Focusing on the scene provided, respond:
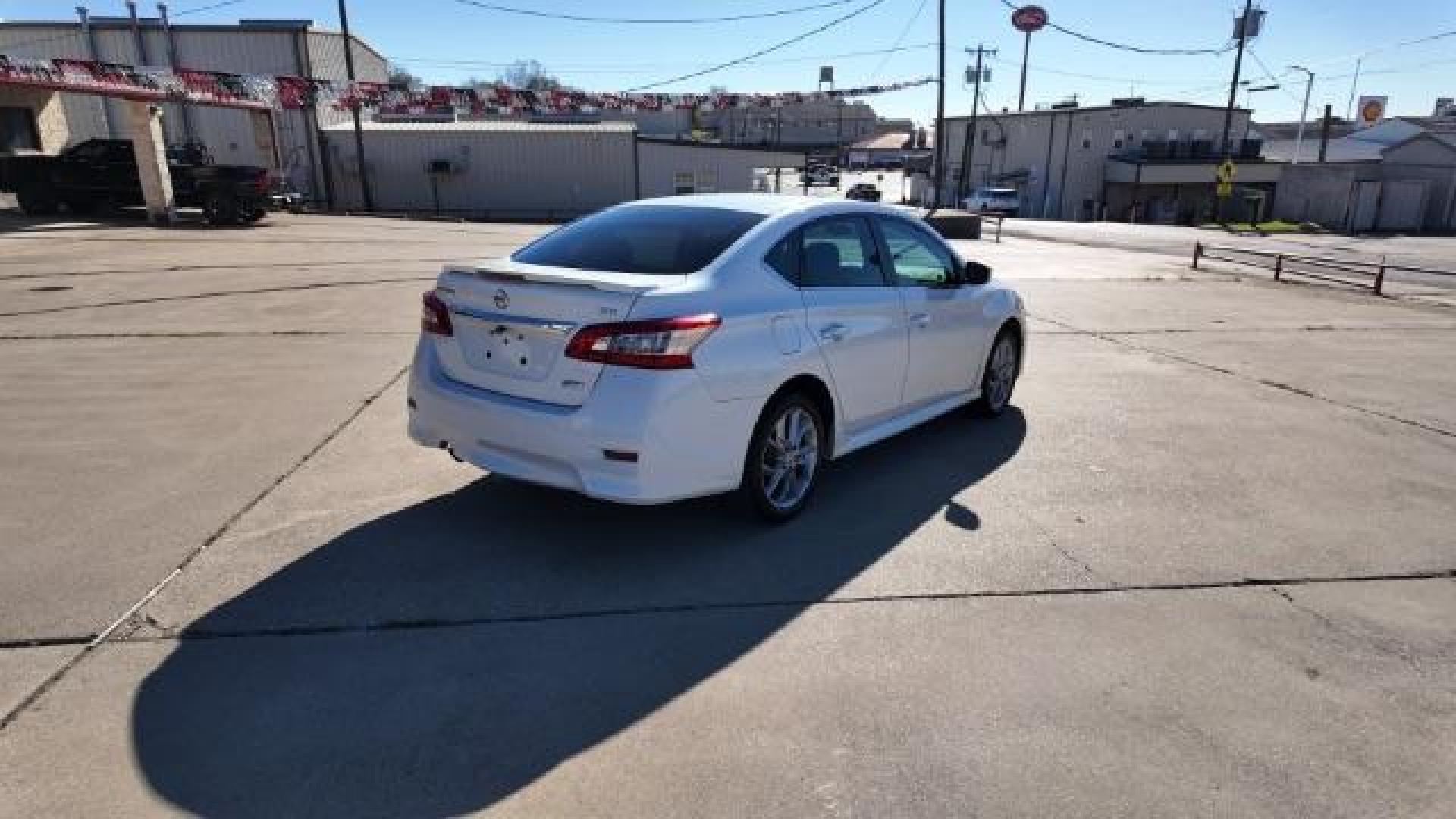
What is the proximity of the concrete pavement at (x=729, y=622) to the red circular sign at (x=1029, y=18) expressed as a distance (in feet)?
179

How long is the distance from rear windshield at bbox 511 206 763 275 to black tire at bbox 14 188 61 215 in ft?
78.4

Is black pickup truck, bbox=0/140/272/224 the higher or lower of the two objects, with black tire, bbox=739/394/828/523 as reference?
higher

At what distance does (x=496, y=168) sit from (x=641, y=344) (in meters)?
34.5

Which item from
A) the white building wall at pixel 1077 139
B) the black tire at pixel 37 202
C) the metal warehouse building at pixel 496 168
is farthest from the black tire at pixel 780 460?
the white building wall at pixel 1077 139

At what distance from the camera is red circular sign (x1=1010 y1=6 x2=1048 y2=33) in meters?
54.2

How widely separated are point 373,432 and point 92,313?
643 centimetres

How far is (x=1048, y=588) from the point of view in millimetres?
4031

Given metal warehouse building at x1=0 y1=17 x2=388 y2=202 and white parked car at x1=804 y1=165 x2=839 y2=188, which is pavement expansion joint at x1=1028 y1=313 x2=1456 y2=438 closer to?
metal warehouse building at x1=0 y1=17 x2=388 y2=202

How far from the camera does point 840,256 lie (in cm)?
486

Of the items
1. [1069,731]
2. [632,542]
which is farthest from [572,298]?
[1069,731]

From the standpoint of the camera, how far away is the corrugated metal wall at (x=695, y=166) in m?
37.3

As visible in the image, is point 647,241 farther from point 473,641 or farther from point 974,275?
point 974,275

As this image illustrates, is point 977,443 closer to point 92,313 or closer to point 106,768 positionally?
point 106,768

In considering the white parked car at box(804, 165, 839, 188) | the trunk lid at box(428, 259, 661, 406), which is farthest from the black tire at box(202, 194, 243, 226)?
the white parked car at box(804, 165, 839, 188)
